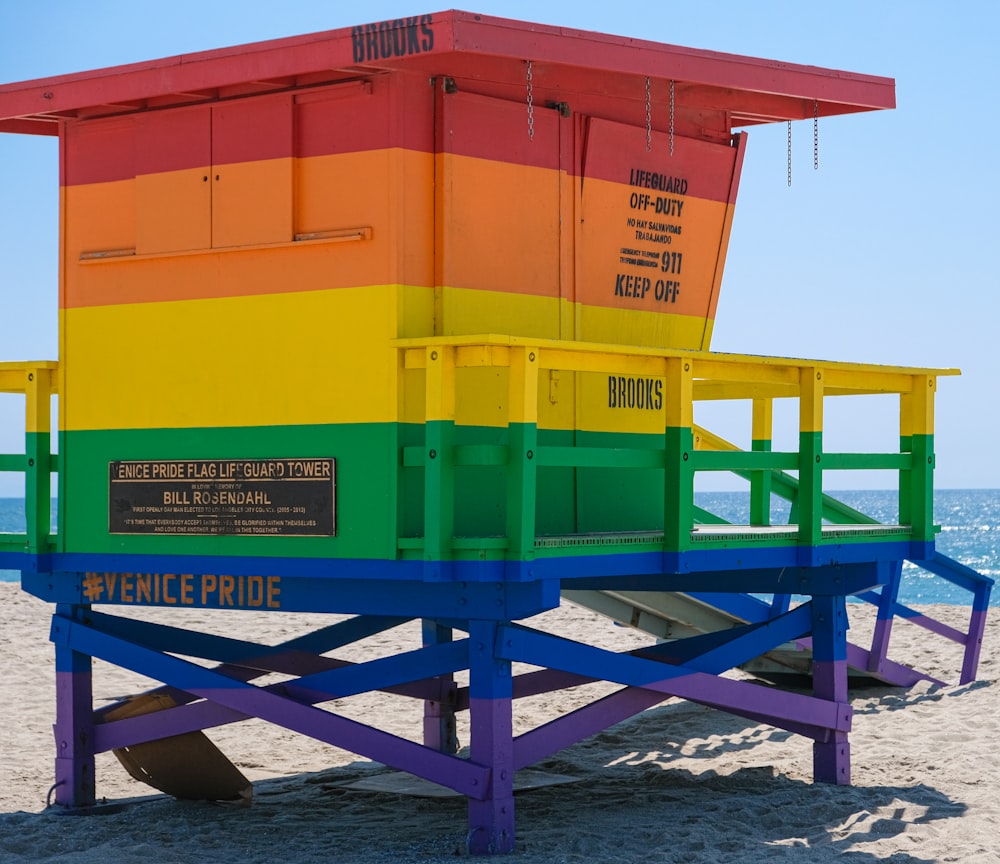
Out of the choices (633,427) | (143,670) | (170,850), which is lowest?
(170,850)

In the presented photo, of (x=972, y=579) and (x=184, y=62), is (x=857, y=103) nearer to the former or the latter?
(x=184, y=62)

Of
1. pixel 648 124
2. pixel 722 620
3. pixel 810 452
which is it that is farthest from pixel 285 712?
pixel 722 620

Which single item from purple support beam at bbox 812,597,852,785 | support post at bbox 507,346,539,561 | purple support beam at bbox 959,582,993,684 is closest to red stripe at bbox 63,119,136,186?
support post at bbox 507,346,539,561

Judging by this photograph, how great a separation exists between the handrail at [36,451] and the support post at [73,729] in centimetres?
48

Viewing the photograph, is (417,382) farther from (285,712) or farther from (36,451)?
(36,451)

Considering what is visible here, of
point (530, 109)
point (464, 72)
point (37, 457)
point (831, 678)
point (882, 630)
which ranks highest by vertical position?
point (464, 72)

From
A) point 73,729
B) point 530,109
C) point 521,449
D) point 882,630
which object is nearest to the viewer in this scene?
point 521,449

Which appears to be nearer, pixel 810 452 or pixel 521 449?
pixel 521 449

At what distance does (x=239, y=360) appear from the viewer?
25.0 ft

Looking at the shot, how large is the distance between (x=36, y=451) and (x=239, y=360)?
144 centimetres

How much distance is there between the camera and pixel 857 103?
854cm

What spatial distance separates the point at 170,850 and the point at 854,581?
410cm

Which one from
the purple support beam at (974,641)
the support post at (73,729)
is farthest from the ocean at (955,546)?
the support post at (73,729)

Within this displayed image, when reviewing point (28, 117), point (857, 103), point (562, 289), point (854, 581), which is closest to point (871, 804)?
point (854, 581)
